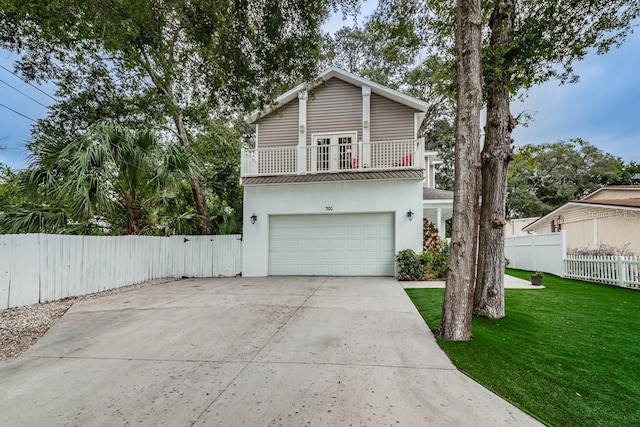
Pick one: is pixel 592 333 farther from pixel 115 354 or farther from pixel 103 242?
pixel 103 242

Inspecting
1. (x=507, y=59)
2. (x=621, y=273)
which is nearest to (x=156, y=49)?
(x=507, y=59)

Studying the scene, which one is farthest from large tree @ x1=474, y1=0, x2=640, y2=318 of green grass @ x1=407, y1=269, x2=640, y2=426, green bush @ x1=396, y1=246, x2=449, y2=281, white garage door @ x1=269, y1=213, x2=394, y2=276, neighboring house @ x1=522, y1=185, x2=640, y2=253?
neighboring house @ x1=522, y1=185, x2=640, y2=253

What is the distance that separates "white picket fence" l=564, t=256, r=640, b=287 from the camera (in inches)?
336

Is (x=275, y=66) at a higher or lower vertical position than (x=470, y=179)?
higher

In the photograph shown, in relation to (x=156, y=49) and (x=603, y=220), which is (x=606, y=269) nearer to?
(x=603, y=220)

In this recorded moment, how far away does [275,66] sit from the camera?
6328 mm

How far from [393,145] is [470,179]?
261 inches

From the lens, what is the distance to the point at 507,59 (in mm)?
5477

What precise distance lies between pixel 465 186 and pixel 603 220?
52.4ft

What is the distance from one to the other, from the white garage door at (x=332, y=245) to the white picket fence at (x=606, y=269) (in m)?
6.00

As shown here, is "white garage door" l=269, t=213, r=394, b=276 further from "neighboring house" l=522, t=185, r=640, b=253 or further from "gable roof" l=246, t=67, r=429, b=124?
"neighboring house" l=522, t=185, r=640, b=253

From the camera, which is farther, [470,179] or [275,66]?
[275,66]

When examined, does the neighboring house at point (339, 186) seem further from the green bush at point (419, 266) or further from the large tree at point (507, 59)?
the large tree at point (507, 59)

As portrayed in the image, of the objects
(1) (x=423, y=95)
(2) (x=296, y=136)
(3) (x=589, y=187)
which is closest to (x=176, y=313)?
(2) (x=296, y=136)
